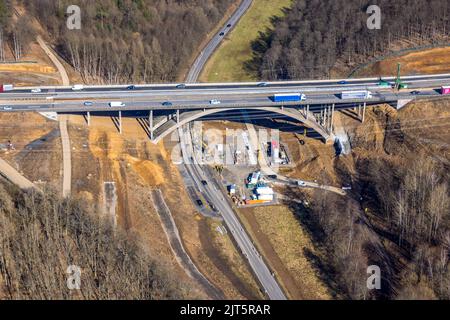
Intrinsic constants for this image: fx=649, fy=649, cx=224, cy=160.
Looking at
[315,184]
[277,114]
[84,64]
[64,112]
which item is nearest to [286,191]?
[315,184]

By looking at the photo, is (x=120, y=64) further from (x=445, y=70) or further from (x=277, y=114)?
(x=445, y=70)

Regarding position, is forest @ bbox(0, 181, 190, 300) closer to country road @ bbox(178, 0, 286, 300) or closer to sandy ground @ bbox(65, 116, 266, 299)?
sandy ground @ bbox(65, 116, 266, 299)

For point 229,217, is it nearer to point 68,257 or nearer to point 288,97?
point 288,97

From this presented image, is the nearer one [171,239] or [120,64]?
[171,239]

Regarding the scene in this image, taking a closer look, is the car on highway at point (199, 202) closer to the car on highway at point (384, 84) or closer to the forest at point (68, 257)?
the forest at point (68, 257)

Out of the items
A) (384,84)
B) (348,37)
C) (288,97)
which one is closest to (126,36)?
(288,97)

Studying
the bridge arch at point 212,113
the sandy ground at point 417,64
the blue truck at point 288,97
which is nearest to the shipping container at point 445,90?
the sandy ground at point 417,64
